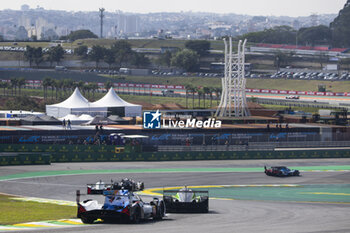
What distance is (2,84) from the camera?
13250cm

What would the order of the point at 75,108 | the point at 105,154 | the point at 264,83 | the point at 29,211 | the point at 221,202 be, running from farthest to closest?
the point at 264,83 < the point at 75,108 < the point at 105,154 < the point at 221,202 < the point at 29,211

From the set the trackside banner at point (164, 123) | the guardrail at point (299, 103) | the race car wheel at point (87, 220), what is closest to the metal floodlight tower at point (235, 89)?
the trackside banner at point (164, 123)

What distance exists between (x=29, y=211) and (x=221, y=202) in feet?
37.8

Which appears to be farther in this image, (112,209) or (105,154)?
(105,154)

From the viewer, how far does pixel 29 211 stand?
2920cm

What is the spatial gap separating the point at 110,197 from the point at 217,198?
1570 centimetres

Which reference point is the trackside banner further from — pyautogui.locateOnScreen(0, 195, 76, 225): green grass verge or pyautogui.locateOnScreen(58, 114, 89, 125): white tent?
pyautogui.locateOnScreen(0, 195, 76, 225): green grass verge

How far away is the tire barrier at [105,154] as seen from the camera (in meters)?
55.7

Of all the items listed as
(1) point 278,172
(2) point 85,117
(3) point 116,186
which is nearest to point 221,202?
(3) point 116,186

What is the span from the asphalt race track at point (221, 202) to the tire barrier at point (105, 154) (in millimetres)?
1602

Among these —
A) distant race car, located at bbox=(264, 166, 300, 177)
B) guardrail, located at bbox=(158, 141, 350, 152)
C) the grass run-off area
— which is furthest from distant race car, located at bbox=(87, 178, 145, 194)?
the grass run-off area

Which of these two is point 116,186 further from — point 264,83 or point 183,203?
point 264,83

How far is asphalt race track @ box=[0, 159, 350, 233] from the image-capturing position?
24281 millimetres

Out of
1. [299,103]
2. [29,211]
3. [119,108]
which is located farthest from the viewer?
[299,103]
